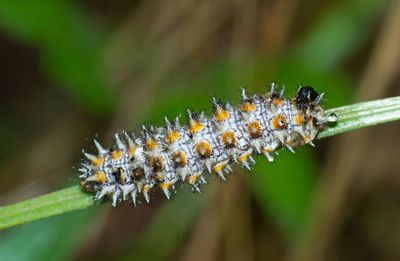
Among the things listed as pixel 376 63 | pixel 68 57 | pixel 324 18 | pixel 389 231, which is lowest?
pixel 389 231

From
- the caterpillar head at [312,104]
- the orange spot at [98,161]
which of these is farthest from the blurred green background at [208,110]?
the caterpillar head at [312,104]

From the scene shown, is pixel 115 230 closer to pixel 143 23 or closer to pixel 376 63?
pixel 143 23

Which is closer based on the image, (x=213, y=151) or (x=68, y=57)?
(x=213, y=151)

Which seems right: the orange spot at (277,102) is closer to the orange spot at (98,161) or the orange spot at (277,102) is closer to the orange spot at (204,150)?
the orange spot at (204,150)

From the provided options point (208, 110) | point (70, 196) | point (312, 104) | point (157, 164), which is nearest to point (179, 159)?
point (157, 164)

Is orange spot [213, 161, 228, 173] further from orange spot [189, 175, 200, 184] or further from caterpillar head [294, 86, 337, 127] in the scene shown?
caterpillar head [294, 86, 337, 127]

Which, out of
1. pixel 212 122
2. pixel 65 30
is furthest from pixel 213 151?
pixel 65 30
